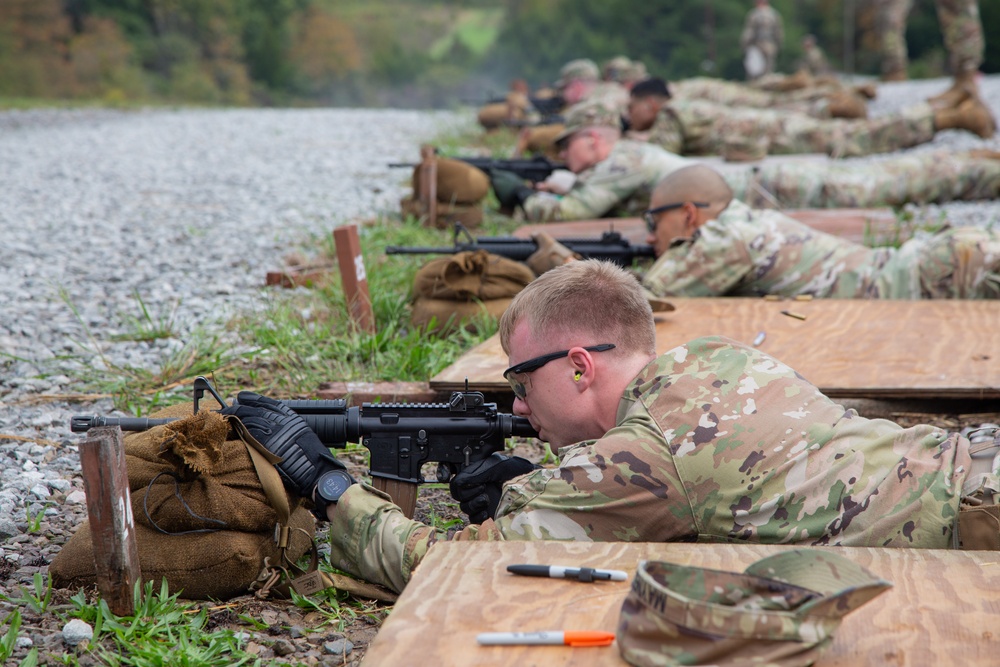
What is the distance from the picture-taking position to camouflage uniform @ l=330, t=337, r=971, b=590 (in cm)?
253

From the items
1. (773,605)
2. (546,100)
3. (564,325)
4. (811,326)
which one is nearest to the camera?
(773,605)

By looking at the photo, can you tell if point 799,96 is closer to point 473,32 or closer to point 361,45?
point 361,45

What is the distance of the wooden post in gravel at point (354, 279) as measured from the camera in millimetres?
5216

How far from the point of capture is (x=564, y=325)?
2715mm

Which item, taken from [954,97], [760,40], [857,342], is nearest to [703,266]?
[857,342]

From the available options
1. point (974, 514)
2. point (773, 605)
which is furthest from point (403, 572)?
point (974, 514)

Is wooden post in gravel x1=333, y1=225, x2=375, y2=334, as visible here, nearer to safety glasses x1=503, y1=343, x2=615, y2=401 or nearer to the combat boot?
safety glasses x1=503, y1=343, x2=615, y2=401

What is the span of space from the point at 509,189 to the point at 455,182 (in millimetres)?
595

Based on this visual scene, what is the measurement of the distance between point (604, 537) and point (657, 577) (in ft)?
2.15

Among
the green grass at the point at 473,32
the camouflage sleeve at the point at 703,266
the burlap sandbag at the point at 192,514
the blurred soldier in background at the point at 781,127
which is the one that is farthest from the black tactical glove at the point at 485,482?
the green grass at the point at 473,32

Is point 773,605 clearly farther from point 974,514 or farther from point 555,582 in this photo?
point 974,514

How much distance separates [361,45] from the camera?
48531 millimetres

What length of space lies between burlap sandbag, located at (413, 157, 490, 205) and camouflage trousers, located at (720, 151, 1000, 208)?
6.99ft

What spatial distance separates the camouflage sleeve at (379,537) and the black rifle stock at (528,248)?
3.18m
